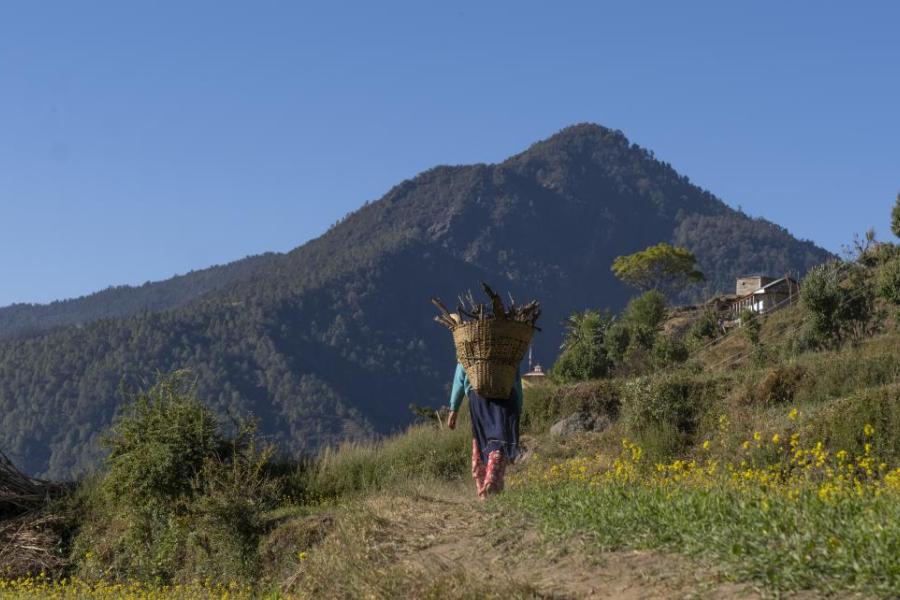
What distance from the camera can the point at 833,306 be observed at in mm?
28219

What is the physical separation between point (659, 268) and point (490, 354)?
74142mm

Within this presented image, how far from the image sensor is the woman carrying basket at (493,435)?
10445 millimetres

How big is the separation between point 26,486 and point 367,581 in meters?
10.9

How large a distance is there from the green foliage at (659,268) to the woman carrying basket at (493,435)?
71780 millimetres

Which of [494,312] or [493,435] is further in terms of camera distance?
[494,312]

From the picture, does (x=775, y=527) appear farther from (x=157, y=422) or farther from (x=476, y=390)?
(x=157, y=422)

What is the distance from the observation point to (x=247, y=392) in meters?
134

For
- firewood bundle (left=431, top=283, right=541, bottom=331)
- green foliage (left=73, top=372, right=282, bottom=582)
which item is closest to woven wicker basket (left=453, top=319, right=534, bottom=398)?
firewood bundle (left=431, top=283, right=541, bottom=331)

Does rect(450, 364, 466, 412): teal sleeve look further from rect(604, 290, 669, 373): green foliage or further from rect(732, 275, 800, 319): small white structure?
rect(732, 275, 800, 319): small white structure

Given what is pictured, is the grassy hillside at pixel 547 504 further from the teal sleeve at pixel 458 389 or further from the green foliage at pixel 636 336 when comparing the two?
the green foliage at pixel 636 336

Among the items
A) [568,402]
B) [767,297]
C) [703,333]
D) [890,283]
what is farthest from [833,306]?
[767,297]

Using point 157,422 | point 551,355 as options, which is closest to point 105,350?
point 551,355

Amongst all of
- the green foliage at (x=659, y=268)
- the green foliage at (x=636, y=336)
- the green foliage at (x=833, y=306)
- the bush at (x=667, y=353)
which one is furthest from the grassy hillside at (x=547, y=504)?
the green foliage at (x=659, y=268)

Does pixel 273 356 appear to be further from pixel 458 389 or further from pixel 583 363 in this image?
pixel 458 389
